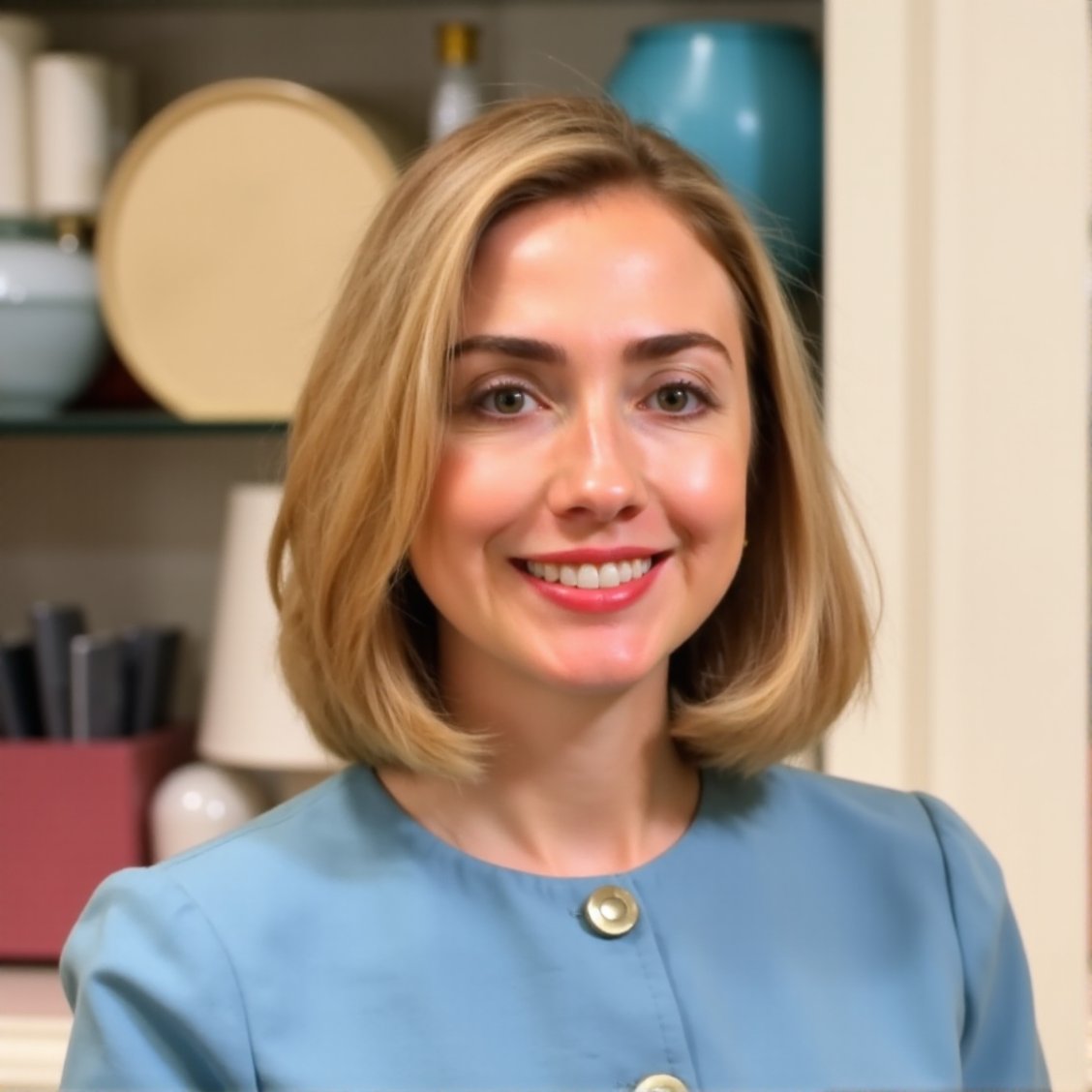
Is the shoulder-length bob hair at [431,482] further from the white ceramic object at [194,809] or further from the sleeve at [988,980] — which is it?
the white ceramic object at [194,809]

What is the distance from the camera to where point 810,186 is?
5.10 feet

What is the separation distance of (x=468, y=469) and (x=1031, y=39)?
742 mm

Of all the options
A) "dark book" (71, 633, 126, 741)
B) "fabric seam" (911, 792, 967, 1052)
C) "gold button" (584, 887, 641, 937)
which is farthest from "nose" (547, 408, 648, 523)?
"dark book" (71, 633, 126, 741)

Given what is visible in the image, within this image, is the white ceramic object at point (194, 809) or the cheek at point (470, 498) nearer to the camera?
the cheek at point (470, 498)

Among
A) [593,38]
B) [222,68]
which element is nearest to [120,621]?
[222,68]

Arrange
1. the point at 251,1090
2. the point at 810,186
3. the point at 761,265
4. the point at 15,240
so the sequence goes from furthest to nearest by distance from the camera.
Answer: the point at 15,240
the point at 810,186
the point at 761,265
the point at 251,1090

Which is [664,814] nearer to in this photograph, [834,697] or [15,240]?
[834,697]

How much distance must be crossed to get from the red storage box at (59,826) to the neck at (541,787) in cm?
75

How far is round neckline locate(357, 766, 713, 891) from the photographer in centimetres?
98

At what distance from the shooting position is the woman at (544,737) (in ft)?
3.03

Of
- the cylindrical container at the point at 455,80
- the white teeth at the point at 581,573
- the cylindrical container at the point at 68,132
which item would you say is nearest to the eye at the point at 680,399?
the white teeth at the point at 581,573

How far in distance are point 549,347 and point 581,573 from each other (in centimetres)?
13

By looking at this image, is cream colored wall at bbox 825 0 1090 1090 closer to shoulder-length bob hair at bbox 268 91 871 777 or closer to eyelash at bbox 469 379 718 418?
shoulder-length bob hair at bbox 268 91 871 777

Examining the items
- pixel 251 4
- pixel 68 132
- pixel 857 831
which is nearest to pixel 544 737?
pixel 857 831
